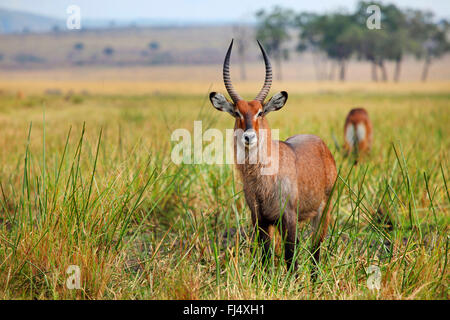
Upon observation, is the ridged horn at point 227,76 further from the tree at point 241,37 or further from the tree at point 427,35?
the tree at point 427,35

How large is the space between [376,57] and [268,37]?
522 inches

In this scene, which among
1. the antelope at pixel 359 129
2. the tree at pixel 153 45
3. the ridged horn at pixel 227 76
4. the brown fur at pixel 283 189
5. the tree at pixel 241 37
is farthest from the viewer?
the tree at pixel 153 45

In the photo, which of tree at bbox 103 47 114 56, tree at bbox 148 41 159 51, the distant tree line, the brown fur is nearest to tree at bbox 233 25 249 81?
the brown fur

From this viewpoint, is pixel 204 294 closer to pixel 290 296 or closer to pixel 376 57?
pixel 290 296

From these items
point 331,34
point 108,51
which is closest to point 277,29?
point 331,34

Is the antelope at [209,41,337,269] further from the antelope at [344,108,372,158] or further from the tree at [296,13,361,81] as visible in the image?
the tree at [296,13,361,81]

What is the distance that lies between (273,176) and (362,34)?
53.0m

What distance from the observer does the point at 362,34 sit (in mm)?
52000

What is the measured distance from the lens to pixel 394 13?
54.8m

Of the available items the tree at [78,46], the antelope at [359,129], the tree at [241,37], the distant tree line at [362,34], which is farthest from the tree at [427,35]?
the tree at [78,46]

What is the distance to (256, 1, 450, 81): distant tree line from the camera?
52.6 meters

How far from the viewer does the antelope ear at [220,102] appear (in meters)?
3.01

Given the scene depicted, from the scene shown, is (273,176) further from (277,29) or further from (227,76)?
(277,29)
